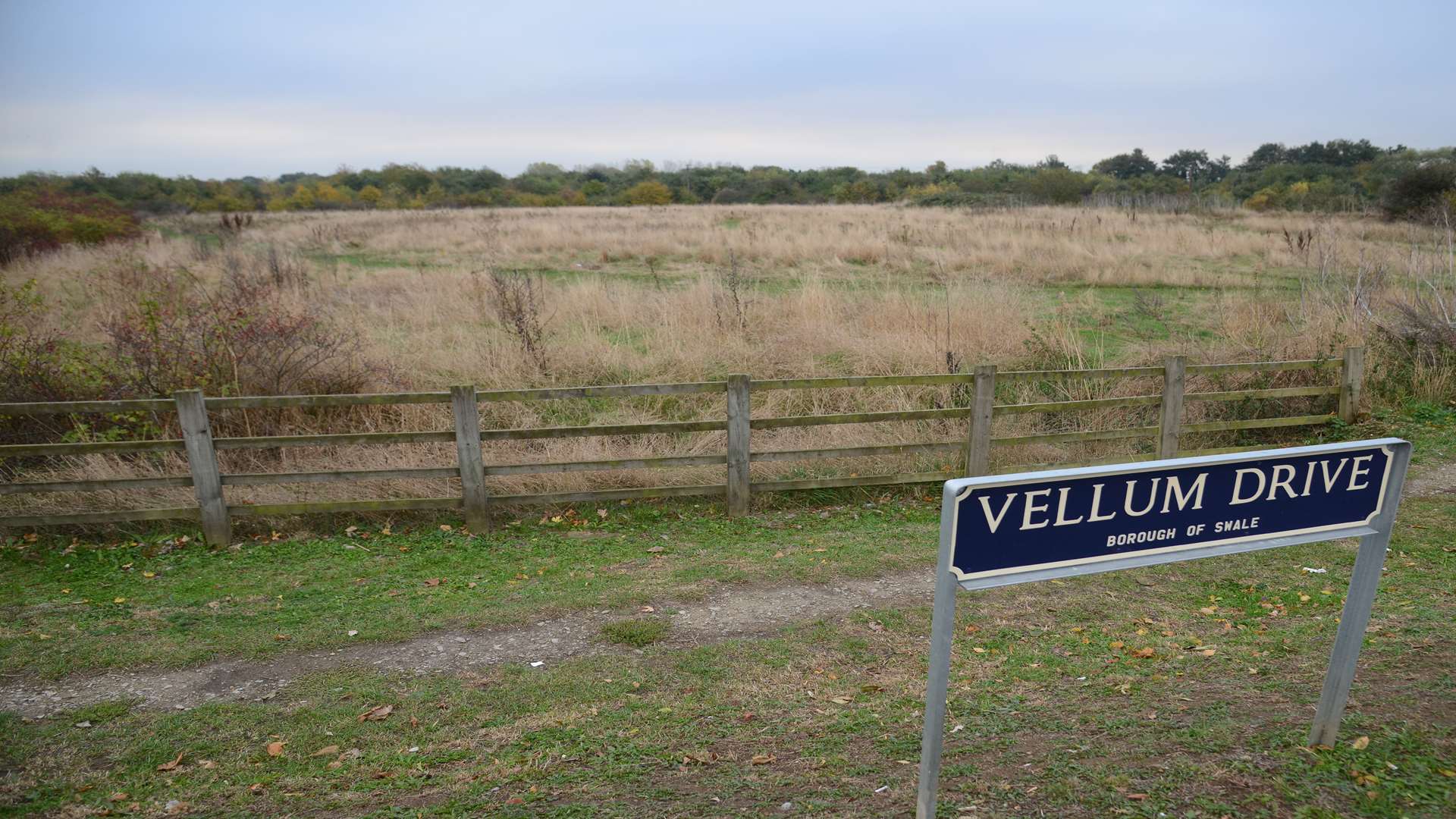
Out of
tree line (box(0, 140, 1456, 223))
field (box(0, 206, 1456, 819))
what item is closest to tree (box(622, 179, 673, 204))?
tree line (box(0, 140, 1456, 223))

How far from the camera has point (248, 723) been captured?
4.62 m

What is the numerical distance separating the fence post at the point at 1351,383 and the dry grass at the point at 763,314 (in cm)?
68

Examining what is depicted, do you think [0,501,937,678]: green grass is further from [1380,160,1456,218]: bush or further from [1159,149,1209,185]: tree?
[1159,149,1209,185]: tree

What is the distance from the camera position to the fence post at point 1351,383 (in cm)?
981

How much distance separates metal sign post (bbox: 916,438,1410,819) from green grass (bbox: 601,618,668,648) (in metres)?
2.50

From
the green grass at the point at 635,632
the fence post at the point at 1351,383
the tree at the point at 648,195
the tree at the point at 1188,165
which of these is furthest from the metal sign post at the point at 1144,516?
the tree at the point at 1188,165

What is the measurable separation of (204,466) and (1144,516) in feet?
23.8

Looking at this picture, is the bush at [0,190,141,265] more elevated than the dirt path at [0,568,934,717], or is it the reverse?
the bush at [0,190,141,265]

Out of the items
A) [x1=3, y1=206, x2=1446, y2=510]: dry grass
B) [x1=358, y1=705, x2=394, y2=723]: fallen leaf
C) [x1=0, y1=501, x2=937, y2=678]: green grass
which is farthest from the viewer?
[x1=3, y1=206, x2=1446, y2=510]: dry grass

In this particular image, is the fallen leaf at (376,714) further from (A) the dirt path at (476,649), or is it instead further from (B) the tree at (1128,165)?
(B) the tree at (1128,165)

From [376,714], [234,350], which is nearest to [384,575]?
[376,714]

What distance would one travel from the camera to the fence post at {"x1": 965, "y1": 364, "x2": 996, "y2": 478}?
8195 millimetres

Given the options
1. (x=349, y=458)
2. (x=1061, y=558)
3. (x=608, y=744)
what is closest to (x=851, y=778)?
(x=608, y=744)

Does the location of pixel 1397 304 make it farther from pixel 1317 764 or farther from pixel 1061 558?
pixel 1061 558
